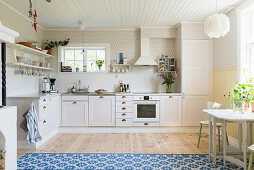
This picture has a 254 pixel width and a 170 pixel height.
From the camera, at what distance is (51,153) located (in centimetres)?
343

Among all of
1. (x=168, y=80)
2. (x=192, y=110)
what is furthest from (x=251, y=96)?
(x=168, y=80)

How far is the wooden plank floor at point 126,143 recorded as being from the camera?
3.59m

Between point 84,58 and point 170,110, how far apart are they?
2.65m

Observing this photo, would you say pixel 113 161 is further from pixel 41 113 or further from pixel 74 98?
pixel 74 98

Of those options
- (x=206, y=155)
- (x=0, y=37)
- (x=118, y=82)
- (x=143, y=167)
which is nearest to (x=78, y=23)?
(x=118, y=82)

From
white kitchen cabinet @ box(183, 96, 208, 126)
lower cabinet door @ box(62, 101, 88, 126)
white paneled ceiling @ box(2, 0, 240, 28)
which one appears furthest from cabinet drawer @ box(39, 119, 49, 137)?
white kitchen cabinet @ box(183, 96, 208, 126)

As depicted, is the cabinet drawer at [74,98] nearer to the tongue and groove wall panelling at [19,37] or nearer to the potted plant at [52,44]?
the tongue and groove wall panelling at [19,37]

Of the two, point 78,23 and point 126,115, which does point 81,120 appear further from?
point 78,23

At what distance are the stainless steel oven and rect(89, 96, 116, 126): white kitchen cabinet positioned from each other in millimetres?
552

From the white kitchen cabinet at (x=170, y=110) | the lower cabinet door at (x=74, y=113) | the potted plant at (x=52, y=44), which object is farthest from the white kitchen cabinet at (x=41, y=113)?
the white kitchen cabinet at (x=170, y=110)

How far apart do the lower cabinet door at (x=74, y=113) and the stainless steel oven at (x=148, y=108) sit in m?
1.22

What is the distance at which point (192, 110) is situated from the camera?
4840 mm

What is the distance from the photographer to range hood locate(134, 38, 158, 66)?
5.01 meters

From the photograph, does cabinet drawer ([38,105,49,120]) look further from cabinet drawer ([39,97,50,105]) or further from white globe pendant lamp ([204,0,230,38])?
white globe pendant lamp ([204,0,230,38])
